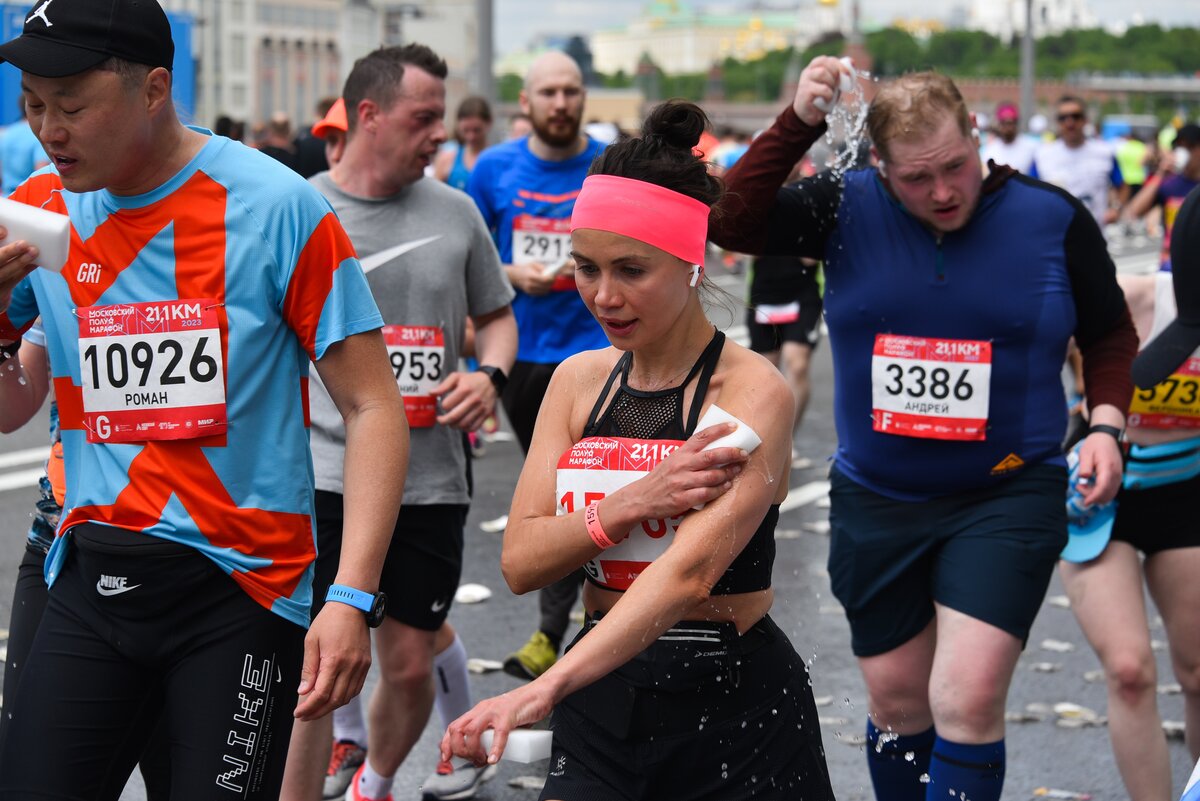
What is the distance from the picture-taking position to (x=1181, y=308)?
4176mm

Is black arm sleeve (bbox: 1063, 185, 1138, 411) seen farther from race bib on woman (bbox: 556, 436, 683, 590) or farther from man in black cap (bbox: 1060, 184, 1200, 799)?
race bib on woman (bbox: 556, 436, 683, 590)

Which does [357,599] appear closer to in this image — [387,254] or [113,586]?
[113,586]

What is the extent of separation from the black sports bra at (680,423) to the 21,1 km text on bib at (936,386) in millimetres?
1284

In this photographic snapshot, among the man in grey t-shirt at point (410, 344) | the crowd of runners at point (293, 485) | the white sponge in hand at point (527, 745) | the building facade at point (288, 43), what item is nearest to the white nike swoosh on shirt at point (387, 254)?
the man in grey t-shirt at point (410, 344)

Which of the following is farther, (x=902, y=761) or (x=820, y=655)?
(x=820, y=655)

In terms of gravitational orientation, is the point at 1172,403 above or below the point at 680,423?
below

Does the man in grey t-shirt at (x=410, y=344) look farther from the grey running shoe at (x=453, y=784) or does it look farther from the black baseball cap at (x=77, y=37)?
the black baseball cap at (x=77, y=37)

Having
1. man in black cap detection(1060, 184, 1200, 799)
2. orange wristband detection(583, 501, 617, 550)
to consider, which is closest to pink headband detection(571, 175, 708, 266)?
orange wristband detection(583, 501, 617, 550)

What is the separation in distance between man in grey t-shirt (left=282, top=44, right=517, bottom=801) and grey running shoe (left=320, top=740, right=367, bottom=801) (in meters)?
0.24

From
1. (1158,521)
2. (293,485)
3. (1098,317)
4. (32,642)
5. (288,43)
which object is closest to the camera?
(293,485)

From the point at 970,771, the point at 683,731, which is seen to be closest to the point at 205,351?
the point at 683,731

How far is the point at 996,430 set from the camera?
4.30m

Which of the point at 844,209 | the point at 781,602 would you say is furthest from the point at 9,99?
the point at 844,209

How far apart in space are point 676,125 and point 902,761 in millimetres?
2092
